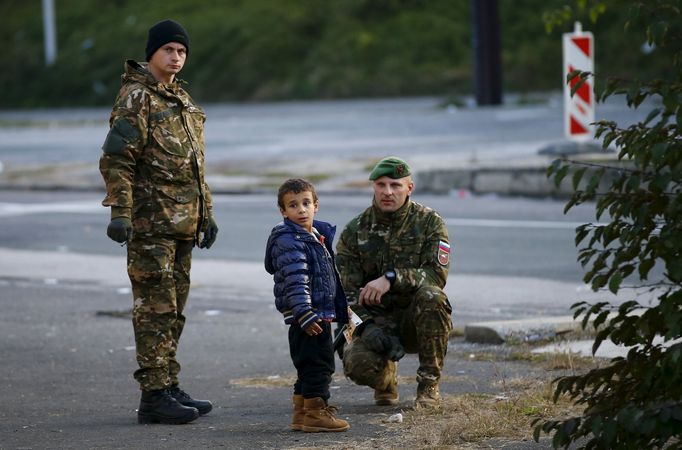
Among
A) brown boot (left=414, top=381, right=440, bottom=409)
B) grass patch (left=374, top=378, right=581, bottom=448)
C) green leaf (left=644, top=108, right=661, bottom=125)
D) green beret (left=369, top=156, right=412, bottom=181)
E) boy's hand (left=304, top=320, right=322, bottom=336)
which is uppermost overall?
green leaf (left=644, top=108, right=661, bottom=125)

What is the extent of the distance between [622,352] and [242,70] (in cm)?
3672

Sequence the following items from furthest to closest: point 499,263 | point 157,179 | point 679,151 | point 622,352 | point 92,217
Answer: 1. point 92,217
2. point 499,263
3. point 622,352
4. point 157,179
5. point 679,151

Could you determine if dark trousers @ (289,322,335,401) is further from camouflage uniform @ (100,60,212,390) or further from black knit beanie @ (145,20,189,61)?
black knit beanie @ (145,20,189,61)

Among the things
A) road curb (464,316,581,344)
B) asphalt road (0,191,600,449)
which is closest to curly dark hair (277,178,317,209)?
asphalt road (0,191,600,449)

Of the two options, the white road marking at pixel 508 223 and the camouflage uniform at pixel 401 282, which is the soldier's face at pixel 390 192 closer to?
the camouflage uniform at pixel 401 282

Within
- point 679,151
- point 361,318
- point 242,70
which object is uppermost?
point 242,70

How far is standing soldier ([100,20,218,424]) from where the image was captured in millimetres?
6109

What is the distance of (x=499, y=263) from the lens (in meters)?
11.5

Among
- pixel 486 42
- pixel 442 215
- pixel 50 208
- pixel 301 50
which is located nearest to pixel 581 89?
pixel 442 215

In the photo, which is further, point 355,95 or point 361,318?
point 355,95

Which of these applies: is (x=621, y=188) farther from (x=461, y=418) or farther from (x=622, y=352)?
(x=622, y=352)

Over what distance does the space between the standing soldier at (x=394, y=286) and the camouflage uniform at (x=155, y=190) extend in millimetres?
798

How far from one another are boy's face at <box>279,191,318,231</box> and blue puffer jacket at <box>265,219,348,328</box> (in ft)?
0.10

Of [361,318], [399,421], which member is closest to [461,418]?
[399,421]
